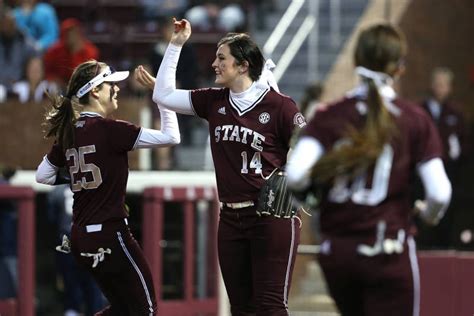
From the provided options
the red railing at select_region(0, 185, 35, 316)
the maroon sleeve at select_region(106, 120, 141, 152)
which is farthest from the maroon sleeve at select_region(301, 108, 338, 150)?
the red railing at select_region(0, 185, 35, 316)

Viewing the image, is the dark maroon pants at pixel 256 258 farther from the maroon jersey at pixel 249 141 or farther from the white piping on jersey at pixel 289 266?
the maroon jersey at pixel 249 141

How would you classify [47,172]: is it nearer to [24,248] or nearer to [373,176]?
[373,176]

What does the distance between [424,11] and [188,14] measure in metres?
3.05

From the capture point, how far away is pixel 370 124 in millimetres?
5691

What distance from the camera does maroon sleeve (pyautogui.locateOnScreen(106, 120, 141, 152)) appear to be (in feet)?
24.6

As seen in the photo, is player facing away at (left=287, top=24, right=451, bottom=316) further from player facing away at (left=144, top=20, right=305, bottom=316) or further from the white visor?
the white visor

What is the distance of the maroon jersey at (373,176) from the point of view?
5.76 m

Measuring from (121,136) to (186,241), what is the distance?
19.0 feet

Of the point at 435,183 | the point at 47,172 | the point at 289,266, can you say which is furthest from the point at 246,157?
the point at 435,183

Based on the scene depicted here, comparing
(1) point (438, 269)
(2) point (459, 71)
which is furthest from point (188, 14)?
(1) point (438, 269)

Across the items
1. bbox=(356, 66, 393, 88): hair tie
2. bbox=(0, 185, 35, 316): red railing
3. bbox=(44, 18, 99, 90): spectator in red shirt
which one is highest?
bbox=(44, 18, 99, 90): spectator in red shirt

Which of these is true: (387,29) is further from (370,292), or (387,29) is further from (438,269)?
(438,269)

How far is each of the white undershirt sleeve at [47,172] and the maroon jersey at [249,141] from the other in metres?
1.02

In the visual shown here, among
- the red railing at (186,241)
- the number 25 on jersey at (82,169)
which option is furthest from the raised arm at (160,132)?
the red railing at (186,241)
